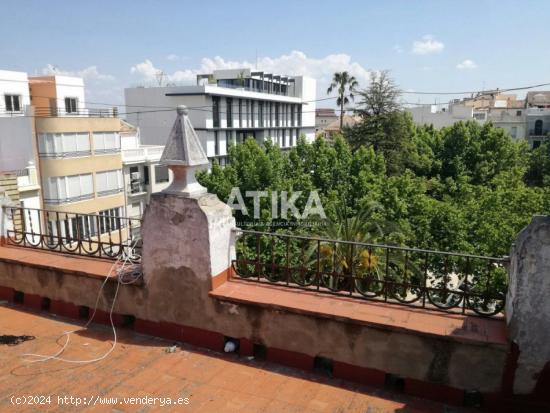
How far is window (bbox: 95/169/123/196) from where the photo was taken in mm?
29391

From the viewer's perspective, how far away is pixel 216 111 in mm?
43219

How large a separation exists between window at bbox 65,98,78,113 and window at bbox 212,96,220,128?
44.7 feet

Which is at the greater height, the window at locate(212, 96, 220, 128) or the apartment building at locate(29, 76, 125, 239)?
the window at locate(212, 96, 220, 128)

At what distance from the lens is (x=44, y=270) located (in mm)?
5949

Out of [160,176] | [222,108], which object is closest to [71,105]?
[160,176]

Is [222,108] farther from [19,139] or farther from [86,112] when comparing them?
[19,139]

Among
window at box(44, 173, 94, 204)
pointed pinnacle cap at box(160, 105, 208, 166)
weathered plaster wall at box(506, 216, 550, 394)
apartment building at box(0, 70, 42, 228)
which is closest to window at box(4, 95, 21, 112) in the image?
apartment building at box(0, 70, 42, 228)

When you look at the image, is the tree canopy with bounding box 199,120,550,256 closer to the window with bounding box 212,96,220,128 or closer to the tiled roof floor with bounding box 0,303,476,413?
the tiled roof floor with bounding box 0,303,476,413

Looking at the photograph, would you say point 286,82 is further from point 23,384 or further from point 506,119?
point 23,384

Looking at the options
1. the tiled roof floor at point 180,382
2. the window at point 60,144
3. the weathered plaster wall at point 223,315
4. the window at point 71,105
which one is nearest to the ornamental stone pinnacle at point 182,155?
the weathered plaster wall at point 223,315

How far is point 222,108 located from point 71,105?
15.6 m

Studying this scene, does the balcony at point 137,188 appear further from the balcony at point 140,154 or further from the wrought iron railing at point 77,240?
the wrought iron railing at point 77,240

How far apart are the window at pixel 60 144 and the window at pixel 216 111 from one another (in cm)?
1686

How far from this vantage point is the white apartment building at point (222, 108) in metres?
41.7
